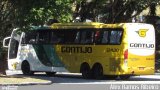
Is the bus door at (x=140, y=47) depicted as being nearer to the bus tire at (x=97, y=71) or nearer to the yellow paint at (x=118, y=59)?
the yellow paint at (x=118, y=59)

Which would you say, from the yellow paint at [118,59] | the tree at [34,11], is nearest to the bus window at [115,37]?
the yellow paint at [118,59]

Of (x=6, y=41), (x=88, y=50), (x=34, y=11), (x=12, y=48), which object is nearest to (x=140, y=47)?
(x=88, y=50)

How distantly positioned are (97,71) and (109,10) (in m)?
12.5

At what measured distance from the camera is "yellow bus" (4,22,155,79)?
29.4m

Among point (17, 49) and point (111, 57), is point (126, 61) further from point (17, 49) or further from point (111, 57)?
point (17, 49)

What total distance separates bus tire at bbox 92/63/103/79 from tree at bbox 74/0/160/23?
34.8 feet

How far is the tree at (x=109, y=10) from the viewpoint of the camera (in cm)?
4112

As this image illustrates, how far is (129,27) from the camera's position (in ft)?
95.9

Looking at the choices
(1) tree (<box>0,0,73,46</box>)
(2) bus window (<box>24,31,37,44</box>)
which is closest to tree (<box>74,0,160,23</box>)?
(2) bus window (<box>24,31,37,44</box>)

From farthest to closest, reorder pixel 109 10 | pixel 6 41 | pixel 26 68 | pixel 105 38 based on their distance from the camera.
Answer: pixel 109 10
pixel 6 41
pixel 26 68
pixel 105 38

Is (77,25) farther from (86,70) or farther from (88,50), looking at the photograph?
(86,70)

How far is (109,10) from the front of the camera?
42281 millimetres

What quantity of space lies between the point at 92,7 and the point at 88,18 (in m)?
1.38

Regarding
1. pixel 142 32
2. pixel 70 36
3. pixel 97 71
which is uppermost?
pixel 142 32
